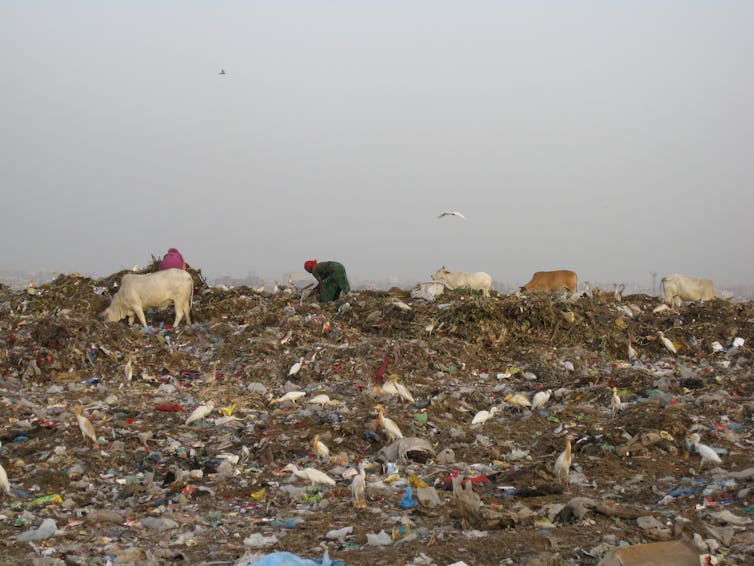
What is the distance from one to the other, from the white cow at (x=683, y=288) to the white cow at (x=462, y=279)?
13.4ft

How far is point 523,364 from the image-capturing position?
11.1 metres

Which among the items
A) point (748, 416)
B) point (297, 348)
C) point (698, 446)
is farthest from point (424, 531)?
point (297, 348)

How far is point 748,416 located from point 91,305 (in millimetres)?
11233

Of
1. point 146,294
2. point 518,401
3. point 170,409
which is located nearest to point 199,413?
point 170,409

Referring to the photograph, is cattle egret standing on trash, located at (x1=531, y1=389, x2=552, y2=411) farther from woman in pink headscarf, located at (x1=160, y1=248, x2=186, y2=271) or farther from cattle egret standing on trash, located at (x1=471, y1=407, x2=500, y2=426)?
woman in pink headscarf, located at (x1=160, y1=248, x2=186, y2=271)

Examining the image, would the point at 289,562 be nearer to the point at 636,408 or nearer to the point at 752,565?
the point at 752,565

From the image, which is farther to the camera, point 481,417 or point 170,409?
point 170,409

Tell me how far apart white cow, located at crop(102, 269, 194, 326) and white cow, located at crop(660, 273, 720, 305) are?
1068 centimetres

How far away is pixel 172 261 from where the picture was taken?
14273 millimetres

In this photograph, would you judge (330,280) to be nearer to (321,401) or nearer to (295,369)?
(295,369)

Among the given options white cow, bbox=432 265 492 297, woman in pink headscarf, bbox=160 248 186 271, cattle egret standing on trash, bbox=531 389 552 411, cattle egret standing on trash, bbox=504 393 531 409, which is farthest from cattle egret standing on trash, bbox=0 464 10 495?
white cow, bbox=432 265 492 297

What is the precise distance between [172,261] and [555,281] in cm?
975

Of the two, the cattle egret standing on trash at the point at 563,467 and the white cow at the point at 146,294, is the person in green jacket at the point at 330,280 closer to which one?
the white cow at the point at 146,294

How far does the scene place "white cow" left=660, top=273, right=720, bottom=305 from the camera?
54.5 ft
